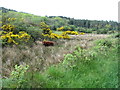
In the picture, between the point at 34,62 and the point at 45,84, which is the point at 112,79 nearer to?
the point at 45,84

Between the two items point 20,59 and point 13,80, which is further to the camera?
point 20,59

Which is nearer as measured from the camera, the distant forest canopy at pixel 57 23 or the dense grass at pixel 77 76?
the dense grass at pixel 77 76

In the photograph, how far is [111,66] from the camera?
4.36 meters

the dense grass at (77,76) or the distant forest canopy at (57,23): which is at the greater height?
the distant forest canopy at (57,23)

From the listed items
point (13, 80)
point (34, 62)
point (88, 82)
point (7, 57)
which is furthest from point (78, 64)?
point (7, 57)

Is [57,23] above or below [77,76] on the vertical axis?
above

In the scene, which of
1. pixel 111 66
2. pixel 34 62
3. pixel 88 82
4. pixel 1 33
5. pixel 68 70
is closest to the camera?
pixel 88 82

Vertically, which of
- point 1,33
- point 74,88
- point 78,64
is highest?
point 1,33

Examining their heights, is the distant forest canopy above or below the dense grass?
above

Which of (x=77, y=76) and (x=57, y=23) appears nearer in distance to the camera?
(x=77, y=76)

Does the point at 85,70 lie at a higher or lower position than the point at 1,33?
lower

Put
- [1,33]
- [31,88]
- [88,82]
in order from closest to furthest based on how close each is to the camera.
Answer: [31,88], [88,82], [1,33]

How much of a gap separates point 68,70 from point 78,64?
507 millimetres

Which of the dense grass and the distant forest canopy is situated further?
the distant forest canopy
